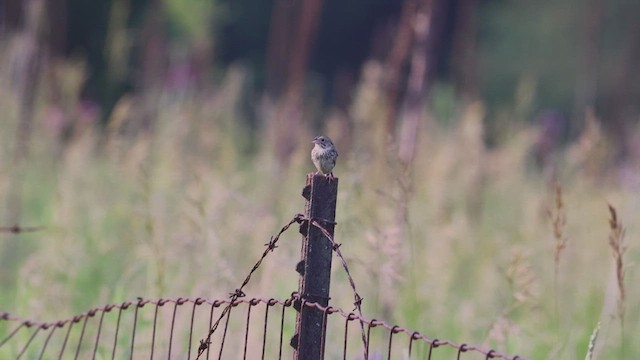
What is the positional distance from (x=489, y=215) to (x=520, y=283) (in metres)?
3.31

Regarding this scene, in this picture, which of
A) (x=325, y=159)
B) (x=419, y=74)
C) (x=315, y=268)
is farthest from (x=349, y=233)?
(x=315, y=268)

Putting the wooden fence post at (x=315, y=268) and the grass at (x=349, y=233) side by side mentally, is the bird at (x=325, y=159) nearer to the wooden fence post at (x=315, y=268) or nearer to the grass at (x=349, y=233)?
the wooden fence post at (x=315, y=268)

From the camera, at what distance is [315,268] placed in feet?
6.17

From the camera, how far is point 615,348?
13.7 feet

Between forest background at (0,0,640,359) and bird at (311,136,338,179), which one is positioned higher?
forest background at (0,0,640,359)

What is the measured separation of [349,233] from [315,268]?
1.88m

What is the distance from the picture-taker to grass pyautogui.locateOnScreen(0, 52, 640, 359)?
3406 millimetres

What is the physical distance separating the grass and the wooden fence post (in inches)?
32.1

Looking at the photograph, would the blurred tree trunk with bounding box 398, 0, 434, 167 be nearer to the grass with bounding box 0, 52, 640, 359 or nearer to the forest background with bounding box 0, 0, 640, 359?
the forest background with bounding box 0, 0, 640, 359

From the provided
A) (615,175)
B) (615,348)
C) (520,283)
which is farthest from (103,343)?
(615,175)

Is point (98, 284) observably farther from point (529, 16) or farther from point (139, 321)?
point (529, 16)

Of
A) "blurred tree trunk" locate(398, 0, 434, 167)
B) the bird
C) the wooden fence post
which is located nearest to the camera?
the wooden fence post

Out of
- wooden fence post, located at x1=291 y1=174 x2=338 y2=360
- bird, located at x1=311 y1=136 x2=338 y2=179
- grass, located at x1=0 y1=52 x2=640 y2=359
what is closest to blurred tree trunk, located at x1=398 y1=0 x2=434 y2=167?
grass, located at x1=0 y1=52 x2=640 y2=359

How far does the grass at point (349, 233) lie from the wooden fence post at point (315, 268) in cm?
81
